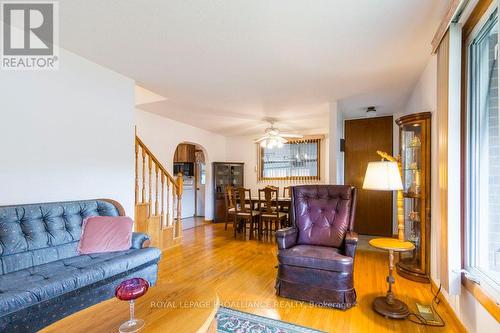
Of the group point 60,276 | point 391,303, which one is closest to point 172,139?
point 60,276

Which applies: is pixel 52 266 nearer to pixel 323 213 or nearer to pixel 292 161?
pixel 323 213

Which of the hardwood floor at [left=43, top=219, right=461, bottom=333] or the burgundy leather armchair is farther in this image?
the burgundy leather armchair

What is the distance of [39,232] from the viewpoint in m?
2.16

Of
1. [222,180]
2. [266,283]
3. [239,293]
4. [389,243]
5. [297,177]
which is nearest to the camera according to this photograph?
[389,243]

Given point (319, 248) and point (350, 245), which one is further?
point (319, 248)

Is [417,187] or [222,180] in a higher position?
[417,187]

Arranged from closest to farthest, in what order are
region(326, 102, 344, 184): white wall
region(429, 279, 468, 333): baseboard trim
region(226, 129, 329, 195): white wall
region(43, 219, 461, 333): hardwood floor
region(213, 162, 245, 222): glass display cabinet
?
region(43, 219, 461, 333): hardwood floor
region(429, 279, 468, 333): baseboard trim
region(326, 102, 344, 184): white wall
region(213, 162, 245, 222): glass display cabinet
region(226, 129, 329, 195): white wall

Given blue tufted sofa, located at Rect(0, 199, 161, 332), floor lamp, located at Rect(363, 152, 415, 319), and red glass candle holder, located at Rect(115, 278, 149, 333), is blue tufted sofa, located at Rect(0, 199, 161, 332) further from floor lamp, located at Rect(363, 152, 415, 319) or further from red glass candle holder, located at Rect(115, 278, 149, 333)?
floor lamp, located at Rect(363, 152, 415, 319)

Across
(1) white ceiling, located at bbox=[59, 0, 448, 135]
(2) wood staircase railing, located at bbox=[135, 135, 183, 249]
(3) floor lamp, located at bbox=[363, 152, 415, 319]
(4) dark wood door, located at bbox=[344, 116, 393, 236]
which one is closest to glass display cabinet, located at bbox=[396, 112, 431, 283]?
(3) floor lamp, located at bbox=[363, 152, 415, 319]

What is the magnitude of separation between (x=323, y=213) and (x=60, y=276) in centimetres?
246

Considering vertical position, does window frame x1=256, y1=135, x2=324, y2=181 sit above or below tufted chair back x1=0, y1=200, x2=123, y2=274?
above

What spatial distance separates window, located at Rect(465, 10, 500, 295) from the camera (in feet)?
5.36

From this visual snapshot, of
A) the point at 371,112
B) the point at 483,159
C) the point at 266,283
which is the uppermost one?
the point at 371,112

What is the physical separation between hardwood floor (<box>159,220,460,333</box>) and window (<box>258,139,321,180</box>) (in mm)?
2333
